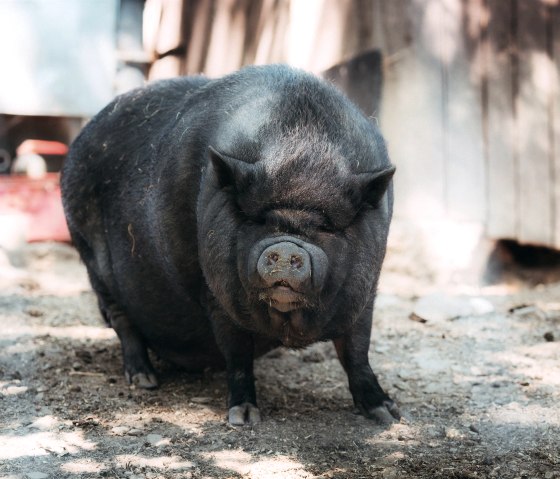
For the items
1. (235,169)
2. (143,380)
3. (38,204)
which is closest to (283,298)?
(235,169)

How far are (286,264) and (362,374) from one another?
1268 mm

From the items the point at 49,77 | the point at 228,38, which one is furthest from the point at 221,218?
the point at 49,77

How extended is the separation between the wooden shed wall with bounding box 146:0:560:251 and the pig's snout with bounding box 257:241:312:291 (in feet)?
13.8

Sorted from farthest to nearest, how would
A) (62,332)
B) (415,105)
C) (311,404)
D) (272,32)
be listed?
(272,32) → (415,105) → (62,332) → (311,404)

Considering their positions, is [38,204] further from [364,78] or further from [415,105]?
[415,105]

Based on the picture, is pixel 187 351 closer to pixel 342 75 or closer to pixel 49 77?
pixel 342 75

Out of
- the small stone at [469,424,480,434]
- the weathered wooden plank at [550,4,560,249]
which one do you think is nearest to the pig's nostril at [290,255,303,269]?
the small stone at [469,424,480,434]

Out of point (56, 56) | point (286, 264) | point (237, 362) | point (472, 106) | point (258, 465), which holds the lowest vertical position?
point (258, 465)

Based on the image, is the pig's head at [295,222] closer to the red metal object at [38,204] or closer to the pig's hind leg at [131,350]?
the pig's hind leg at [131,350]

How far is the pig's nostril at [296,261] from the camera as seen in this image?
3.59 meters

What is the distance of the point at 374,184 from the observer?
3939mm

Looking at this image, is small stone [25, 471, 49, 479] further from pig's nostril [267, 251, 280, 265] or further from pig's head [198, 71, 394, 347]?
pig's nostril [267, 251, 280, 265]

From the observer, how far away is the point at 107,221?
5.47 m

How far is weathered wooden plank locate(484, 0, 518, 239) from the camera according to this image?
7.41 meters
